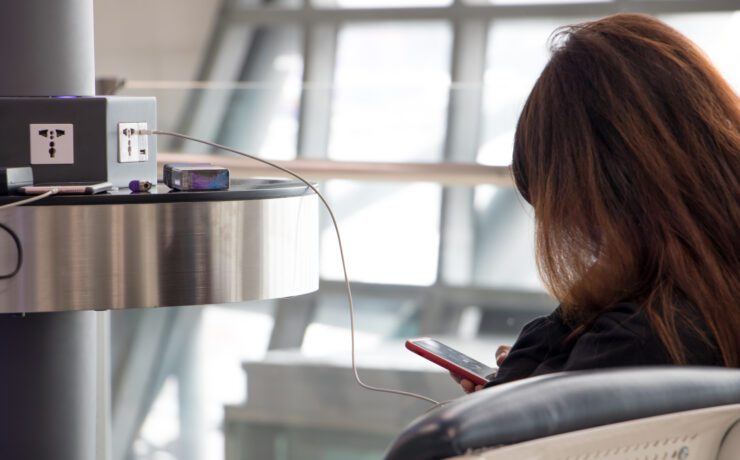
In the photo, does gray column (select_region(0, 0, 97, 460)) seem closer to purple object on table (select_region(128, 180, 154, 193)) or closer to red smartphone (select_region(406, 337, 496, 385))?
purple object on table (select_region(128, 180, 154, 193))

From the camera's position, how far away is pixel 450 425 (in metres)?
0.57

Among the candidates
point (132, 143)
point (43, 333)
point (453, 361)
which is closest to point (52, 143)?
point (132, 143)

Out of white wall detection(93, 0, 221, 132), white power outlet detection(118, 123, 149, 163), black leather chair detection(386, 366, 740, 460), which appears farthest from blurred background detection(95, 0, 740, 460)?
black leather chair detection(386, 366, 740, 460)

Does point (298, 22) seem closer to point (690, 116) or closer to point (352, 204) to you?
point (352, 204)

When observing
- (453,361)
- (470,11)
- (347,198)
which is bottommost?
(347,198)

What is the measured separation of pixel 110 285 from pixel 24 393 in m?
0.28

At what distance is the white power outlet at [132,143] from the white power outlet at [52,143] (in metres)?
Answer: 0.06

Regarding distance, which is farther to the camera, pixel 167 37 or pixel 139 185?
pixel 167 37

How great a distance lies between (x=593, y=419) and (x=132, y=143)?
0.83 m

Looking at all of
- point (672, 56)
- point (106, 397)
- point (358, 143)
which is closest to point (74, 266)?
point (672, 56)

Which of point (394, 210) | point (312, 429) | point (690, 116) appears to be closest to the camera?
point (690, 116)

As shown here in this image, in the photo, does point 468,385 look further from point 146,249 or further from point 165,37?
point 165,37

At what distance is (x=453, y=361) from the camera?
1178mm

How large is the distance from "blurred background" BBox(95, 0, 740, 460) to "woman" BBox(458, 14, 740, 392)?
659 mm
